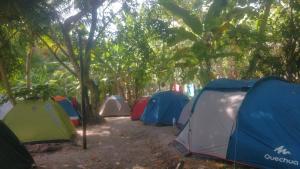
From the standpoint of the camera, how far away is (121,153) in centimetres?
823

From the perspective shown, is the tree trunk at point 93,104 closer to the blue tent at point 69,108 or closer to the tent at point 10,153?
the blue tent at point 69,108

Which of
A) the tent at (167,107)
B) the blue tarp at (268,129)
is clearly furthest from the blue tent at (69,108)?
the blue tarp at (268,129)

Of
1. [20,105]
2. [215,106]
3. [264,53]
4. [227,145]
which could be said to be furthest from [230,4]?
[20,105]

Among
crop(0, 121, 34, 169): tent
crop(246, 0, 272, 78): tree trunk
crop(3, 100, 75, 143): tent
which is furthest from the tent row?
crop(0, 121, 34, 169): tent

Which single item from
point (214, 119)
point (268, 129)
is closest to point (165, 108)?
point (214, 119)

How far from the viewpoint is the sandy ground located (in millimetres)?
6992

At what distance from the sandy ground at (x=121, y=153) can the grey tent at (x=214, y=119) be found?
27cm

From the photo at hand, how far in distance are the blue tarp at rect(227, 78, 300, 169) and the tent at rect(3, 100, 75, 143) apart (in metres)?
4.68

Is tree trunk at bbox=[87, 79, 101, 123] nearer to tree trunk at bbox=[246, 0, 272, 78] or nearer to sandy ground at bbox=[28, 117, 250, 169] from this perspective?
sandy ground at bbox=[28, 117, 250, 169]

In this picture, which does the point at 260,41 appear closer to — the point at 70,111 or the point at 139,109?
the point at 139,109

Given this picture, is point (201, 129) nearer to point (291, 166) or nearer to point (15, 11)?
point (291, 166)

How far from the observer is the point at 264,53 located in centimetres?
1151

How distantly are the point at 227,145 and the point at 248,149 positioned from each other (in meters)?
0.45

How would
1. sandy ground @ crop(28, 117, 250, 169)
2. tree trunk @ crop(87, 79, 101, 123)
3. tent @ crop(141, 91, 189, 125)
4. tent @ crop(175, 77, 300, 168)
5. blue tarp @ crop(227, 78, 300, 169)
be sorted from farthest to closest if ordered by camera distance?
tree trunk @ crop(87, 79, 101, 123) → tent @ crop(141, 91, 189, 125) → sandy ground @ crop(28, 117, 250, 169) → tent @ crop(175, 77, 300, 168) → blue tarp @ crop(227, 78, 300, 169)
